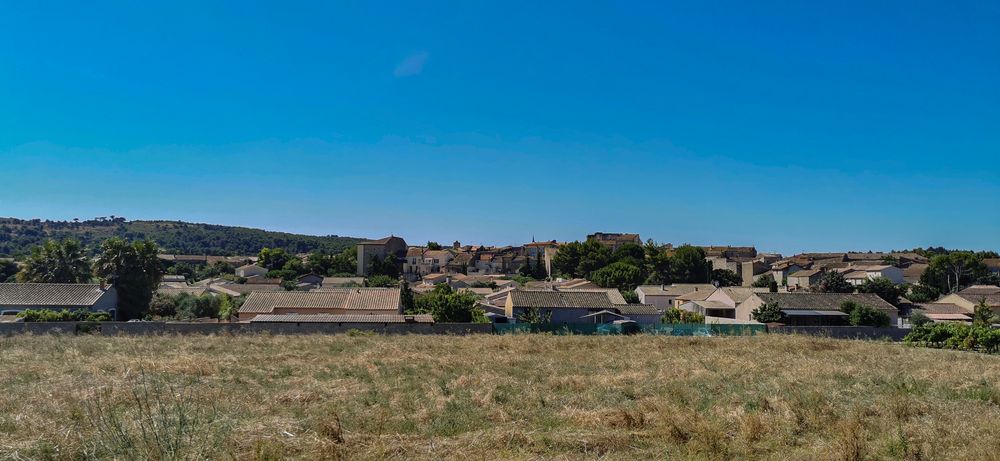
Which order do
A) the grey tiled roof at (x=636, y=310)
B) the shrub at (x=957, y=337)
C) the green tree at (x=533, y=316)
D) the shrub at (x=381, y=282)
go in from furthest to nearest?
1. the shrub at (x=381, y=282)
2. the grey tiled roof at (x=636, y=310)
3. the green tree at (x=533, y=316)
4. the shrub at (x=957, y=337)

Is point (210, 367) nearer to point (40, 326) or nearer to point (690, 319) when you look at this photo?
point (40, 326)

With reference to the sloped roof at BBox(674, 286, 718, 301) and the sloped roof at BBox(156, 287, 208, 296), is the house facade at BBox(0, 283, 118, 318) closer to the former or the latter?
the sloped roof at BBox(156, 287, 208, 296)

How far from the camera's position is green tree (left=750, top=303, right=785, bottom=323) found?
44594 millimetres

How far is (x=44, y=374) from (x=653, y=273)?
80292 millimetres

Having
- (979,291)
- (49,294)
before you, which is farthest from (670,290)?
(49,294)

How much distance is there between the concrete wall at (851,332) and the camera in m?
33.5

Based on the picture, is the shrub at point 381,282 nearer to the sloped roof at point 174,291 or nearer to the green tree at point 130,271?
the sloped roof at point 174,291

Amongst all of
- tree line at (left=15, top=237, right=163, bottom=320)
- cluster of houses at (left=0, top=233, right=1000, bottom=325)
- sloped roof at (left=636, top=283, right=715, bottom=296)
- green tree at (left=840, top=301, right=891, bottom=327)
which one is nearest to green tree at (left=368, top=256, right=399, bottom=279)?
cluster of houses at (left=0, top=233, right=1000, bottom=325)

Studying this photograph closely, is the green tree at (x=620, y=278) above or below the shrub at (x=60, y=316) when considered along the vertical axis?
above

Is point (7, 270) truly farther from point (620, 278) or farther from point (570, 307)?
point (620, 278)

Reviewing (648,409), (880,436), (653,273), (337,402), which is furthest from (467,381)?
(653,273)

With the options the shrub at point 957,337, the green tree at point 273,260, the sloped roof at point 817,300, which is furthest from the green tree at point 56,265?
the green tree at point 273,260

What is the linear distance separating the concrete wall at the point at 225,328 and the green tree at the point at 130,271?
657 inches

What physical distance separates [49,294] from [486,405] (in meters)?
40.6
